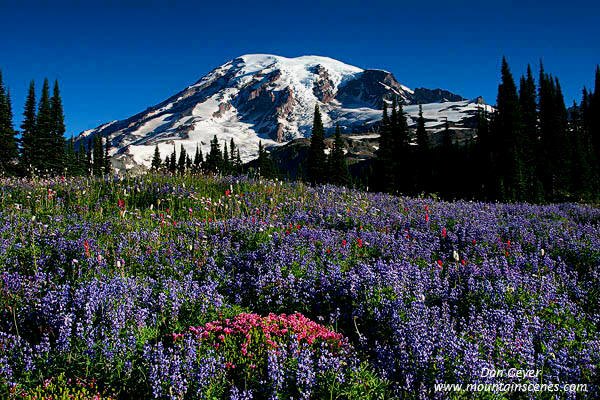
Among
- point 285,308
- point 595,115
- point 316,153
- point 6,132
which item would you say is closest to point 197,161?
point 316,153

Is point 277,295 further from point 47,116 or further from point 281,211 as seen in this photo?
point 47,116

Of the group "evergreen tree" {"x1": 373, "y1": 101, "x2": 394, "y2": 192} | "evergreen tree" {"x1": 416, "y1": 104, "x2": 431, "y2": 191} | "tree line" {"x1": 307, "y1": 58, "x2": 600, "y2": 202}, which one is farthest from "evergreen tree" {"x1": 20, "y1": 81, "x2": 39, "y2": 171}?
"evergreen tree" {"x1": 416, "y1": 104, "x2": 431, "y2": 191}

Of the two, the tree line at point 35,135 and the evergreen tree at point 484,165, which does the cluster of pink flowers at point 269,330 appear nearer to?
the evergreen tree at point 484,165

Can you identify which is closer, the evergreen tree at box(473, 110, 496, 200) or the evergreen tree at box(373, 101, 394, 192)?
the evergreen tree at box(473, 110, 496, 200)

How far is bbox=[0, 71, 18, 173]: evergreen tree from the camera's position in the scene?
50.6 meters

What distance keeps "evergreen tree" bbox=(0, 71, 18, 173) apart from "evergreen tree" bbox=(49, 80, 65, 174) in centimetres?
509

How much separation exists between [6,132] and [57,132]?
8.79 meters

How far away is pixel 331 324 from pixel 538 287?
3.51m

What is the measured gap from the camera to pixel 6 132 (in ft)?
167

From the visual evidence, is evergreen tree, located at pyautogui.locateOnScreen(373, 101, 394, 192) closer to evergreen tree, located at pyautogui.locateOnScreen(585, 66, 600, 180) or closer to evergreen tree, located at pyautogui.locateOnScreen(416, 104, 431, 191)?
evergreen tree, located at pyautogui.locateOnScreen(416, 104, 431, 191)

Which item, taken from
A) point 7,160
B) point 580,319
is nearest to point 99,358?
point 580,319

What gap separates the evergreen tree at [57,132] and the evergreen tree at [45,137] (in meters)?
0.14

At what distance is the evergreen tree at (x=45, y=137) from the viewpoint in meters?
55.3

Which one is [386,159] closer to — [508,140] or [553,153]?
[508,140]
